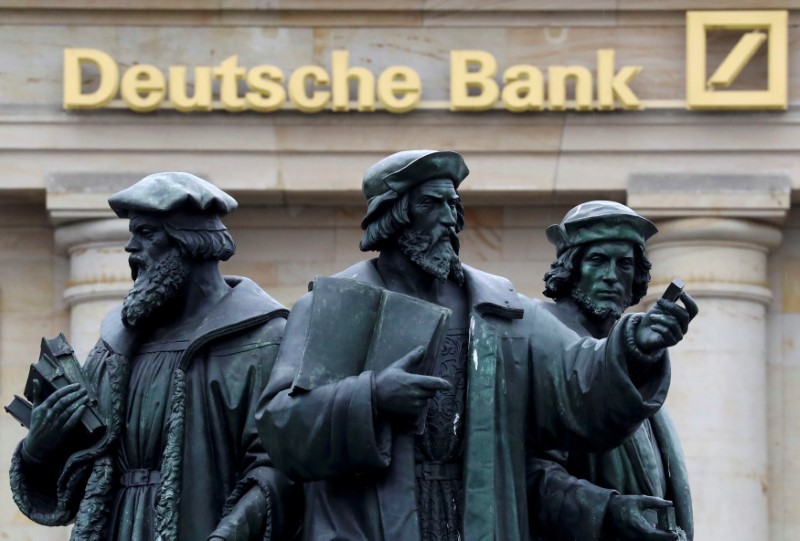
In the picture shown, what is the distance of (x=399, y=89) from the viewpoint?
33906 millimetres

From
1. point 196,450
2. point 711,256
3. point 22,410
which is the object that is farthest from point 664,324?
point 711,256

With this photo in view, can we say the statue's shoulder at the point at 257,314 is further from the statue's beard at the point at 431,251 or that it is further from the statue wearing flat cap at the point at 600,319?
the statue wearing flat cap at the point at 600,319

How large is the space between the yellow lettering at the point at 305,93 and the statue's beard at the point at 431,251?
20756 mm

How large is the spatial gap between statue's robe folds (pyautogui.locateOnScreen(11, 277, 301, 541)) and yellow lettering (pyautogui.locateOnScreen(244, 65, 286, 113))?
20.1 m

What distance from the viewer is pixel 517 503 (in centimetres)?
1308

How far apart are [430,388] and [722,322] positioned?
850 inches

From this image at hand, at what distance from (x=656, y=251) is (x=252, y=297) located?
2075 cm

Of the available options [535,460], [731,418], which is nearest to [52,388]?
[535,460]

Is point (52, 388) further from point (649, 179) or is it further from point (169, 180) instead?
point (649, 179)

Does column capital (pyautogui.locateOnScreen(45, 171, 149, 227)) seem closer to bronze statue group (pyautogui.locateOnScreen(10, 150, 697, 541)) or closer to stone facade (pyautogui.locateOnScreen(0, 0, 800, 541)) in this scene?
stone facade (pyautogui.locateOnScreen(0, 0, 800, 541))

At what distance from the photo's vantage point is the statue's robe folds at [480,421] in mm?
12852

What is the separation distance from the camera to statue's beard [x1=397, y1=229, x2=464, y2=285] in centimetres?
1322

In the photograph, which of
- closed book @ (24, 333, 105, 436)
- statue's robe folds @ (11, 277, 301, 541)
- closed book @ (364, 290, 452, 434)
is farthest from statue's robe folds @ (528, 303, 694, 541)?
closed book @ (24, 333, 105, 436)

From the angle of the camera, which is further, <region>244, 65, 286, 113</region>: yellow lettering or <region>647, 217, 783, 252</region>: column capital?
<region>647, 217, 783, 252</region>: column capital
